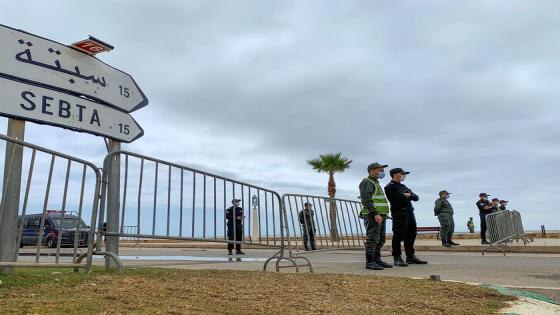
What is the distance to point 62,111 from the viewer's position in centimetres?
512

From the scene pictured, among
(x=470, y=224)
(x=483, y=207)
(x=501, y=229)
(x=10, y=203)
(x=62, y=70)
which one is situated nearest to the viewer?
(x=10, y=203)

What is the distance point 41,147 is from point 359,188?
16.9 feet

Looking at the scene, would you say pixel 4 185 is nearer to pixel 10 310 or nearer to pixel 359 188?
pixel 10 310

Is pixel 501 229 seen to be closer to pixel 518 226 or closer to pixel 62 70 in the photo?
pixel 518 226

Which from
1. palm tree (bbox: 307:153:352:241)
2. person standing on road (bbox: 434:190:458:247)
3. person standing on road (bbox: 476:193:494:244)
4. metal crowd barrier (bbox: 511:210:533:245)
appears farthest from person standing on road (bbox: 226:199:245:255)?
palm tree (bbox: 307:153:352:241)

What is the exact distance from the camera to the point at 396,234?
8.84 metres

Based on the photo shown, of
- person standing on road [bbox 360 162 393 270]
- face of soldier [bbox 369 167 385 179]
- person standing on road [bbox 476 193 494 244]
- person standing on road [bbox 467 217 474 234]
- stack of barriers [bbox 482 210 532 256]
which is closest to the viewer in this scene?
person standing on road [bbox 360 162 393 270]

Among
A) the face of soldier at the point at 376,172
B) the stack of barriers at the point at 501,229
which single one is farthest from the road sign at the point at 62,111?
the stack of barriers at the point at 501,229

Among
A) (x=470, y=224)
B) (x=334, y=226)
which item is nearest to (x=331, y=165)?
(x=470, y=224)

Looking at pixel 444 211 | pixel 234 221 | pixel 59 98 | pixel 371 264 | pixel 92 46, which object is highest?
pixel 92 46

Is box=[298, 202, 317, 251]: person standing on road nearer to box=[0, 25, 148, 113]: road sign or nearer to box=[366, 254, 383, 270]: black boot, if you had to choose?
box=[366, 254, 383, 270]: black boot

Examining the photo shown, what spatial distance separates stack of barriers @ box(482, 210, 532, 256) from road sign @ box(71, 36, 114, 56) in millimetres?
11385

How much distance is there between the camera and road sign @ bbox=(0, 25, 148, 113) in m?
4.84

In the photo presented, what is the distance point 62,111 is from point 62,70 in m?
0.46
